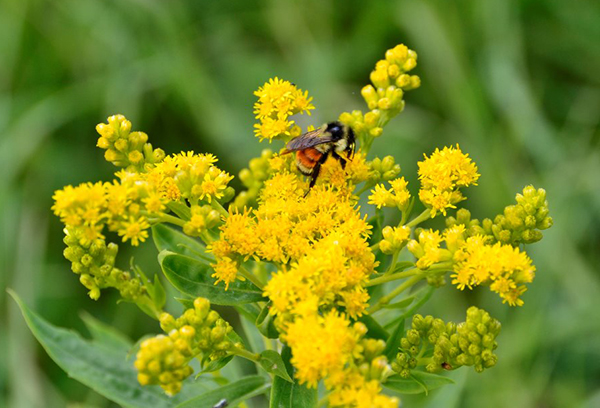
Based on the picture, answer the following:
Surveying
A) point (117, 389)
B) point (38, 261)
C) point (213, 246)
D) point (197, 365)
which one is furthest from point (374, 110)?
point (38, 261)

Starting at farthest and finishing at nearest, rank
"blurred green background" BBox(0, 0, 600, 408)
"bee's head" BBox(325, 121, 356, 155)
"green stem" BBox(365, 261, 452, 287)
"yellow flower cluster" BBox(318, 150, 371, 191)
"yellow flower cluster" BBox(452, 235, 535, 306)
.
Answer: "blurred green background" BBox(0, 0, 600, 408)
"bee's head" BBox(325, 121, 356, 155)
"yellow flower cluster" BBox(318, 150, 371, 191)
"green stem" BBox(365, 261, 452, 287)
"yellow flower cluster" BBox(452, 235, 535, 306)

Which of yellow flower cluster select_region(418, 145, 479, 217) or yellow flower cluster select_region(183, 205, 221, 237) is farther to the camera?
yellow flower cluster select_region(418, 145, 479, 217)

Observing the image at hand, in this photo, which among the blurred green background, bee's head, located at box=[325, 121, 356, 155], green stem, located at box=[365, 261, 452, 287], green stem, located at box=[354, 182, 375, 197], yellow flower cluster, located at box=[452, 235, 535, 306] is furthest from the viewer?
the blurred green background

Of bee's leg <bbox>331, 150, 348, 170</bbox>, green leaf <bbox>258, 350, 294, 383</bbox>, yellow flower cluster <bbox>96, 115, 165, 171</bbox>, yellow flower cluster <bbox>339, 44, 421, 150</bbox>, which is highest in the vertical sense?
yellow flower cluster <bbox>339, 44, 421, 150</bbox>

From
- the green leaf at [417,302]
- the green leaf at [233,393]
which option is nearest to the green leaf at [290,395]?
the green leaf at [233,393]

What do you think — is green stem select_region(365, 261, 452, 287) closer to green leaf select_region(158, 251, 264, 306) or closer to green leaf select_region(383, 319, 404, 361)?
green leaf select_region(383, 319, 404, 361)

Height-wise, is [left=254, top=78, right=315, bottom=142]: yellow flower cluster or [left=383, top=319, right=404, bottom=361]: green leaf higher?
[left=254, top=78, right=315, bottom=142]: yellow flower cluster

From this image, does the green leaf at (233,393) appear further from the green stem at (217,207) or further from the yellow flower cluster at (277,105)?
the yellow flower cluster at (277,105)

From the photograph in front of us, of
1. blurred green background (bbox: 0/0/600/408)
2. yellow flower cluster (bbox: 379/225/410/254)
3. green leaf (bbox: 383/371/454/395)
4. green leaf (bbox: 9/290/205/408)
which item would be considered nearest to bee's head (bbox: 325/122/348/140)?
yellow flower cluster (bbox: 379/225/410/254)
